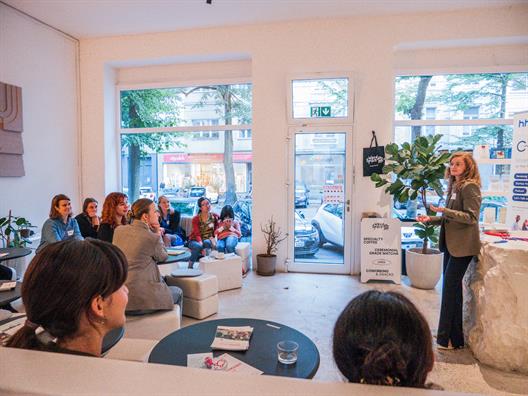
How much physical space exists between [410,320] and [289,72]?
4.93m

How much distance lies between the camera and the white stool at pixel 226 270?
14.7 feet

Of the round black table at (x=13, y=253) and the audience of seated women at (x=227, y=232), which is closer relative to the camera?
the round black table at (x=13, y=253)

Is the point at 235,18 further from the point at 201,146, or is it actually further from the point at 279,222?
the point at 279,222

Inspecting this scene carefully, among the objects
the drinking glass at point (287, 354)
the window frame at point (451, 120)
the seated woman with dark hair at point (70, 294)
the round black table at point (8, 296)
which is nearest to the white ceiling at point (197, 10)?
the window frame at point (451, 120)

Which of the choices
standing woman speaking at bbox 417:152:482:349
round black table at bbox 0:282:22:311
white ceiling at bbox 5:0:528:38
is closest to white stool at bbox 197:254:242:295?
round black table at bbox 0:282:22:311

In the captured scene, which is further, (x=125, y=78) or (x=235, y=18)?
(x=125, y=78)

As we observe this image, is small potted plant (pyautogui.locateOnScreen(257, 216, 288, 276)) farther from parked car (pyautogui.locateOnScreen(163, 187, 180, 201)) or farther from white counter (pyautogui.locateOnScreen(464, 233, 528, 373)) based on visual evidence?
white counter (pyautogui.locateOnScreen(464, 233, 528, 373))

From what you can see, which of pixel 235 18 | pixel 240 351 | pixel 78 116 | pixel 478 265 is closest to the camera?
pixel 240 351

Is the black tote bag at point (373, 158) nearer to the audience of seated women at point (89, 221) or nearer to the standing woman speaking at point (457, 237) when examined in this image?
the standing woman speaking at point (457, 237)

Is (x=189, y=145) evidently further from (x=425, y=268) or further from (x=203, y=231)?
(x=425, y=268)

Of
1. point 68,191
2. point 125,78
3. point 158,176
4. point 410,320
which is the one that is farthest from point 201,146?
point 410,320

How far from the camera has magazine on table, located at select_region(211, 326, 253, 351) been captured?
1.91m

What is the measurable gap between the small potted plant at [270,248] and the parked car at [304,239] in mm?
226

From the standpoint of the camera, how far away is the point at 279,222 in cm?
→ 557
